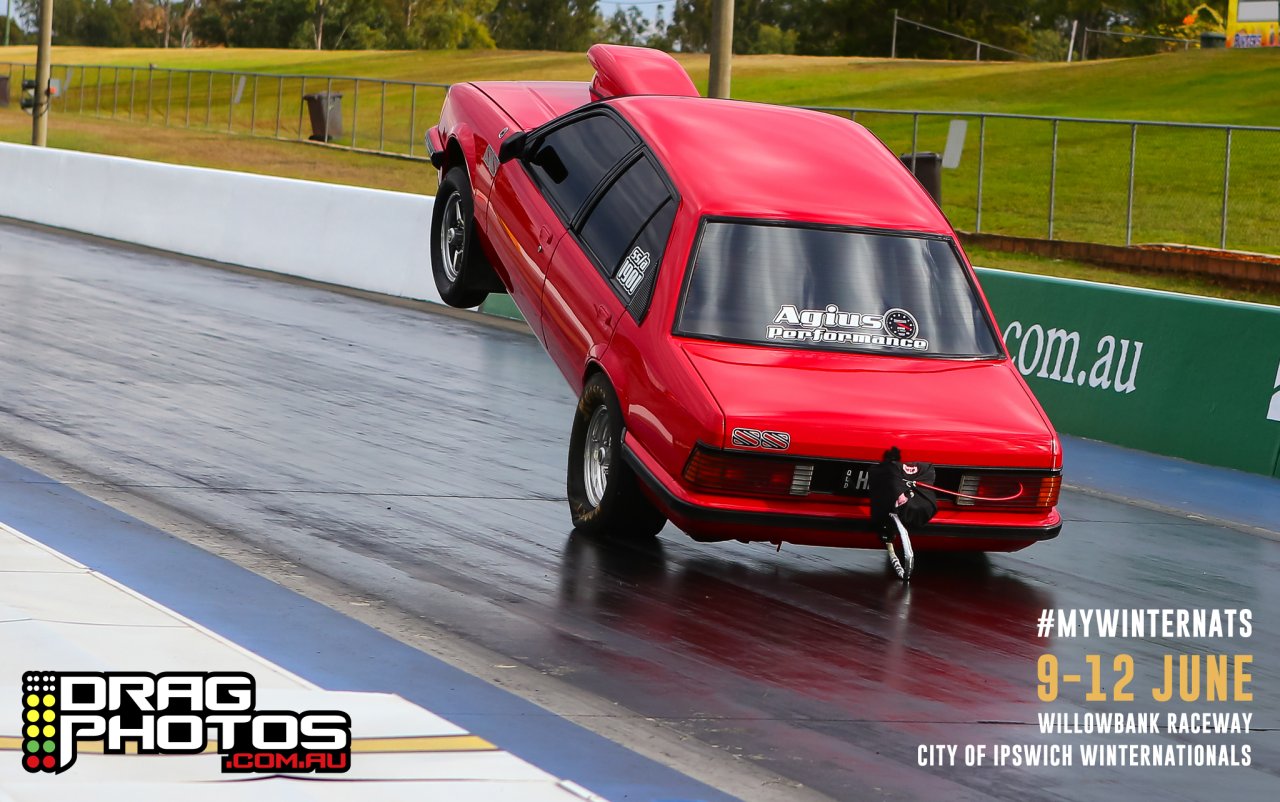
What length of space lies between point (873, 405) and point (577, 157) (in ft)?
9.03

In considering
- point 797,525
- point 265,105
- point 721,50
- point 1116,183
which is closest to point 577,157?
point 797,525

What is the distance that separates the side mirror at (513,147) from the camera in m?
10.5

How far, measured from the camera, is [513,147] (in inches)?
414

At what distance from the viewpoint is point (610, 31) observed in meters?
139

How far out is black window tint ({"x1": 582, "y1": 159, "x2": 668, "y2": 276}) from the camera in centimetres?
903

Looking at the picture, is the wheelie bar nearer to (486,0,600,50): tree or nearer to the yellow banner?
the yellow banner

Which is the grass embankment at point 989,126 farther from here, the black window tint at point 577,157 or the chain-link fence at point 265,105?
the black window tint at point 577,157

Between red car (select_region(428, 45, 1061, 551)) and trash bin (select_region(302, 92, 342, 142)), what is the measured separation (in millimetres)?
43135

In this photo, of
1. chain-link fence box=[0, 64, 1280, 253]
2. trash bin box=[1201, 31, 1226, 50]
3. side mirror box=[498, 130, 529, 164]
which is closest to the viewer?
side mirror box=[498, 130, 529, 164]

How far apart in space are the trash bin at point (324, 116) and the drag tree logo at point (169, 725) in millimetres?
47352

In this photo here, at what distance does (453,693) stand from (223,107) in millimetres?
68999

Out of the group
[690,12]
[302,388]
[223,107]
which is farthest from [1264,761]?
[690,12]

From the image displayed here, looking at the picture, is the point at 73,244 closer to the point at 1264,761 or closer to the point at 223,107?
the point at 1264,761

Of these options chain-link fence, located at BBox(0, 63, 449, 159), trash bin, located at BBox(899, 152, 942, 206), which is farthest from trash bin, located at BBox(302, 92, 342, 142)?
trash bin, located at BBox(899, 152, 942, 206)
